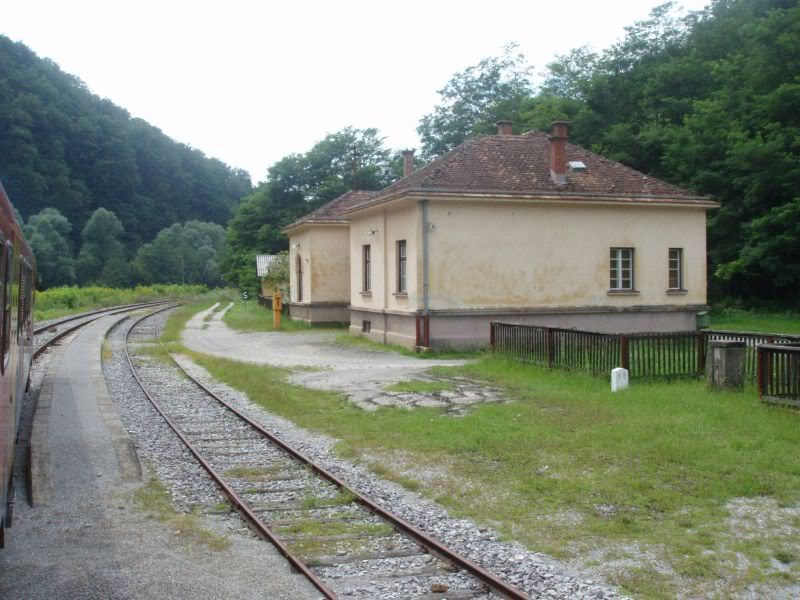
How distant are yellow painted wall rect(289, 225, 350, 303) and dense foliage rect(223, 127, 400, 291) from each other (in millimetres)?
18832

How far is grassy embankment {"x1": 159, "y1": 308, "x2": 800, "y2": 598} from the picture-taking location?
6227mm

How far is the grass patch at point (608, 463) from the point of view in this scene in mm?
6555

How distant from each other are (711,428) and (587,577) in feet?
17.5

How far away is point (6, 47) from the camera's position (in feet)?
289

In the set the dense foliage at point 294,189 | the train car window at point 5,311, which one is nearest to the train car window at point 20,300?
the train car window at point 5,311

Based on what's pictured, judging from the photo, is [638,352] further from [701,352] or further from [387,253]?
[387,253]

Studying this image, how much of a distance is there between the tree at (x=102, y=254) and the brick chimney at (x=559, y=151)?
7476cm

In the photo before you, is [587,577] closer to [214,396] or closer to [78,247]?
[214,396]

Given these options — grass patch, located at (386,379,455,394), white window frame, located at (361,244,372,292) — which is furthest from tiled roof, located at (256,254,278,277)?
grass patch, located at (386,379,455,394)

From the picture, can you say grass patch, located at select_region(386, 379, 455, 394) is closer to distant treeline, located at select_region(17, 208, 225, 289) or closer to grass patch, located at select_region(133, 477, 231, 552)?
grass patch, located at select_region(133, 477, 231, 552)

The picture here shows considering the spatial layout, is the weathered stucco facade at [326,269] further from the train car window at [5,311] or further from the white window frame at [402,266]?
the train car window at [5,311]

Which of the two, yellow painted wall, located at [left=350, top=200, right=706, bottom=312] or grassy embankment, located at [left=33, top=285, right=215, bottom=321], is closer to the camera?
yellow painted wall, located at [left=350, top=200, right=706, bottom=312]

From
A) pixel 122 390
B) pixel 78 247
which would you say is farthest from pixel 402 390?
pixel 78 247

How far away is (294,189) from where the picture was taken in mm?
56188
